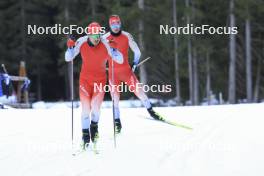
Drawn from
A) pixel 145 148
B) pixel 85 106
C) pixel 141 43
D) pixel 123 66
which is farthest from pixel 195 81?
pixel 85 106

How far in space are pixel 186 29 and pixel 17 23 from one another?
1368 cm

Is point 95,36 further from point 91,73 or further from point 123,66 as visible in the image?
point 123,66

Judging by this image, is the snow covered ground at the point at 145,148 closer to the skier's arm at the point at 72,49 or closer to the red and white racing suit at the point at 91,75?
the red and white racing suit at the point at 91,75

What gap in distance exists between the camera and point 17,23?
37906mm

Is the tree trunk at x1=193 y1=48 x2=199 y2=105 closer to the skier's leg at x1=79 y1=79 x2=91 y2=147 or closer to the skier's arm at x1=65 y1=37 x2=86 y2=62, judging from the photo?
the skier's leg at x1=79 y1=79 x2=91 y2=147

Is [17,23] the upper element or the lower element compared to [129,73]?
upper

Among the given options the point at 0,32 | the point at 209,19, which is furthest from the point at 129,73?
the point at 0,32

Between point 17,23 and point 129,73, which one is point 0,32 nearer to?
point 17,23

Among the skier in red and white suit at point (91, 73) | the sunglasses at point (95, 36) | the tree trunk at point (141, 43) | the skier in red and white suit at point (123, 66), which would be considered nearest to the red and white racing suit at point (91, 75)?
the skier in red and white suit at point (91, 73)

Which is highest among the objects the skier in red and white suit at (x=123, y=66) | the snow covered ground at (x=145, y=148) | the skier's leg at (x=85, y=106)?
the skier in red and white suit at (x=123, y=66)

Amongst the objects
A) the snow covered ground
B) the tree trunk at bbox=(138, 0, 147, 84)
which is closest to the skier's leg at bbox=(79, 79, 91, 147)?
the snow covered ground

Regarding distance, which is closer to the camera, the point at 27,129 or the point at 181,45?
the point at 27,129

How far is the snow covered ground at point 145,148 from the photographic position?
7109 mm

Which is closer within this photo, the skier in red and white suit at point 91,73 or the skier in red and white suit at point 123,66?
the skier in red and white suit at point 91,73
